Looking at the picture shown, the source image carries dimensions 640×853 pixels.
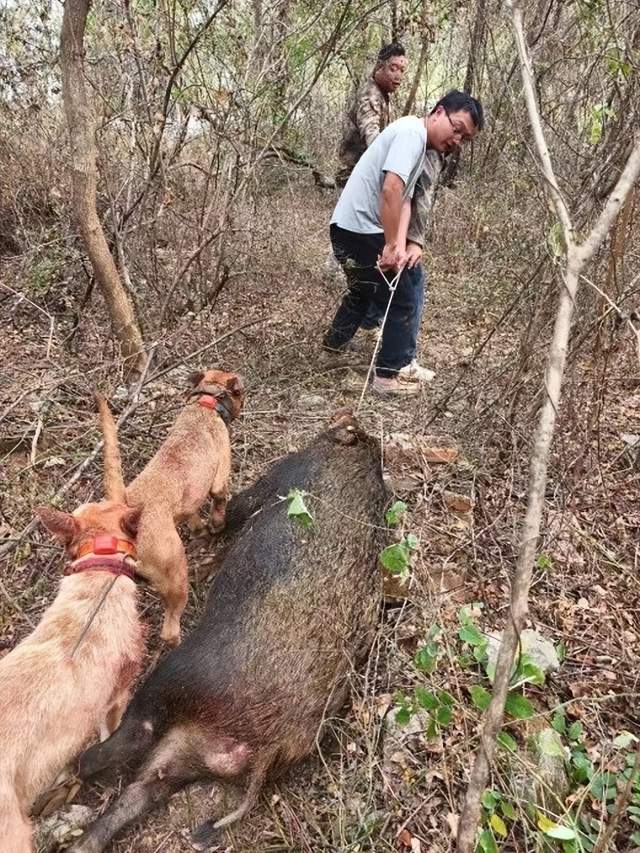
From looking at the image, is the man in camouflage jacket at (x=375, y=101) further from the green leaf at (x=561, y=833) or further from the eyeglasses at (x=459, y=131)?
the green leaf at (x=561, y=833)

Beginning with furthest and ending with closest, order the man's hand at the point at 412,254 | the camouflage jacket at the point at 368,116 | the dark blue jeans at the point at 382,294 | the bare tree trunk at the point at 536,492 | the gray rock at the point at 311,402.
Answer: the camouflage jacket at the point at 368,116 → the gray rock at the point at 311,402 → the dark blue jeans at the point at 382,294 → the man's hand at the point at 412,254 → the bare tree trunk at the point at 536,492

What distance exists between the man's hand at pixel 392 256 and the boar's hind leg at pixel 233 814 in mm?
3249

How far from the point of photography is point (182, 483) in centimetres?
330

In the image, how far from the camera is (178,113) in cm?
534

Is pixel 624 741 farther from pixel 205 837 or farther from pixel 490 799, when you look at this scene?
pixel 205 837

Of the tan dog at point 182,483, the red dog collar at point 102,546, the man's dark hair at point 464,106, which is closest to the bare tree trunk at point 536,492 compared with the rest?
the red dog collar at point 102,546

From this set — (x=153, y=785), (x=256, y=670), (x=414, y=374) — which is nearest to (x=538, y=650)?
(x=256, y=670)

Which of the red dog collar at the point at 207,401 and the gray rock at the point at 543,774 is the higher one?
the red dog collar at the point at 207,401

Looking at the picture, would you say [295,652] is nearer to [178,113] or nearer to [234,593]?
[234,593]

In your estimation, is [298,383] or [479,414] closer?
[479,414]

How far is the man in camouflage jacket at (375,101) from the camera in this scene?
19.0 feet

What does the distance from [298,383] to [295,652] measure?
2865 mm

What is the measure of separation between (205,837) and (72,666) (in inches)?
32.3

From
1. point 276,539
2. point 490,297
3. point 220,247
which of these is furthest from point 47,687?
point 490,297
